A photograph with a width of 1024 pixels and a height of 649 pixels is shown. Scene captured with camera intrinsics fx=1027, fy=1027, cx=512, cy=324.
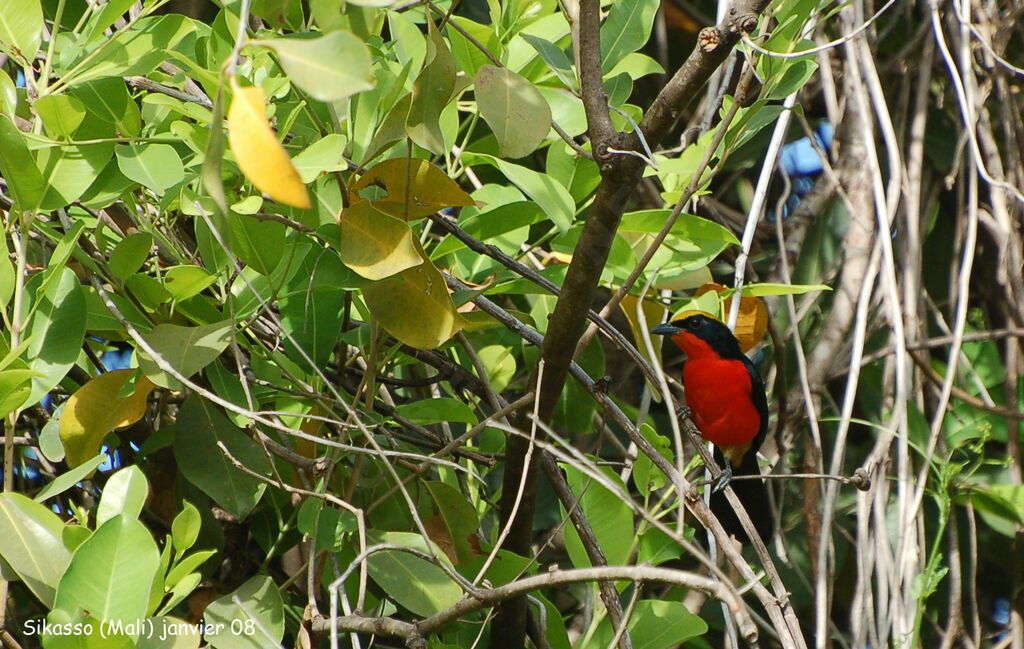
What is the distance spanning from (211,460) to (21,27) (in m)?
0.83

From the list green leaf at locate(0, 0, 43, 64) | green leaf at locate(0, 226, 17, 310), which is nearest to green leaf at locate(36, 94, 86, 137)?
green leaf at locate(0, 0, 43, 64)

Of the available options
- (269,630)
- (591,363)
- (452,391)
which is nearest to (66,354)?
(269,630)

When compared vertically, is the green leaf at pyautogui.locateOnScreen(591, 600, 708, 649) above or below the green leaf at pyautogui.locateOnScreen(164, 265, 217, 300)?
below

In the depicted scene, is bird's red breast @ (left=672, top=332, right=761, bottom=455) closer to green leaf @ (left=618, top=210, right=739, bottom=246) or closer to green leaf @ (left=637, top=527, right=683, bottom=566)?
green leaf @ (left=637, top=527, right=683, bottom=566)

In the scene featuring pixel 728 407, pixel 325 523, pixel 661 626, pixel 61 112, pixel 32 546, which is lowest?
pixel 728 407

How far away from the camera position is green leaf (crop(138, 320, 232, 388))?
1.68m

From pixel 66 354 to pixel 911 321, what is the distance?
7.67ft

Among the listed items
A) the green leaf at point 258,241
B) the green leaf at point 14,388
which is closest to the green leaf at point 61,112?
the green leaf at point 258,241

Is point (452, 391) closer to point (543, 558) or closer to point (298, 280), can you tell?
point (298, 280)

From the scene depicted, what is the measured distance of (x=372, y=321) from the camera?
1875 mm

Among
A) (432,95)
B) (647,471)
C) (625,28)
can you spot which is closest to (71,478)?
(432,95)

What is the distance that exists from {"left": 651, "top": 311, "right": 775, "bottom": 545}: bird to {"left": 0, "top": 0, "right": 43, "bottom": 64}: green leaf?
2125 mm

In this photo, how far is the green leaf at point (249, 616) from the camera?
174 cm

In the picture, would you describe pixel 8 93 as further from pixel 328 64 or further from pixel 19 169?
pixel 328 64
